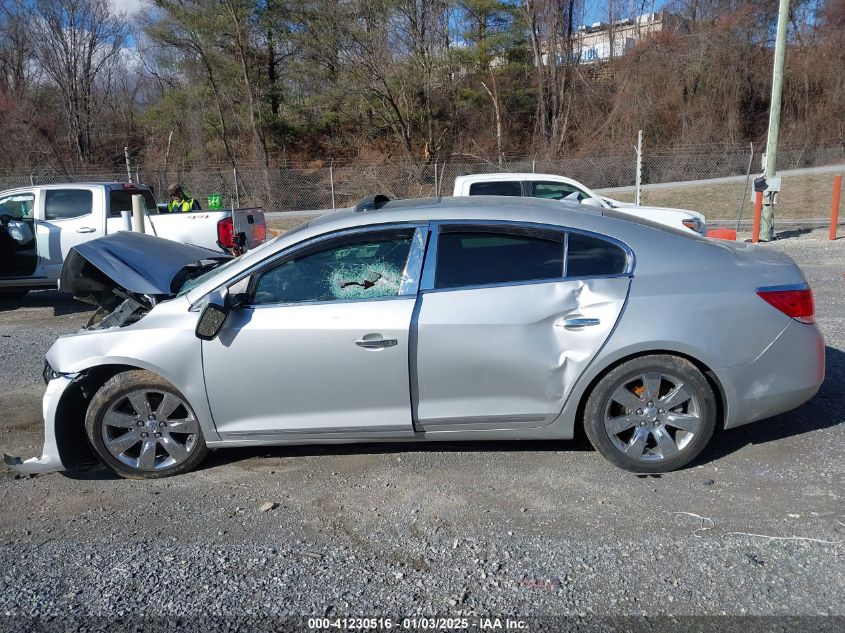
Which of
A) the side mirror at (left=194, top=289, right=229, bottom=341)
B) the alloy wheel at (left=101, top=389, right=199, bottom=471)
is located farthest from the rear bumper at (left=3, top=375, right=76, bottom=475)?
the side mirror at (left=194, top=289, right=229, bottom=341)

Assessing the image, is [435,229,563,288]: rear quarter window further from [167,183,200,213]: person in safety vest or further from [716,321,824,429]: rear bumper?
[167,183,200,213]: person in safety vest

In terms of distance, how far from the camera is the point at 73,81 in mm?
39156

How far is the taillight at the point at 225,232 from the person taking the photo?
9.89 metres

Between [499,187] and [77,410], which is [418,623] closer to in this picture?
[77,410]

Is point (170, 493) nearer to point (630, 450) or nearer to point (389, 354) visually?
point (389, 354)

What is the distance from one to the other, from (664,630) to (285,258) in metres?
2.72

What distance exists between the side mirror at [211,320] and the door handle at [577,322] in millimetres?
1895

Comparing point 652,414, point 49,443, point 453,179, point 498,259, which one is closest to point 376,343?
point 498,259

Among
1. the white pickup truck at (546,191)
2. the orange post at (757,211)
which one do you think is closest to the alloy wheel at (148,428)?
the white pickup truck at (546,191)

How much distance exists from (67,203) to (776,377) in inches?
379

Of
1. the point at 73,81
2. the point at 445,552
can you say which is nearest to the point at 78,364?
the point at 445,552

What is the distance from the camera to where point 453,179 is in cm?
2828

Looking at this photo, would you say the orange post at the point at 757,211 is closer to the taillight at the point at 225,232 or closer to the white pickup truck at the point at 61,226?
the white pickup truck at the point at 61,226

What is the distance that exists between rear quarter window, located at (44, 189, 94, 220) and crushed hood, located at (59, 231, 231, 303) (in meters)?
5.35
